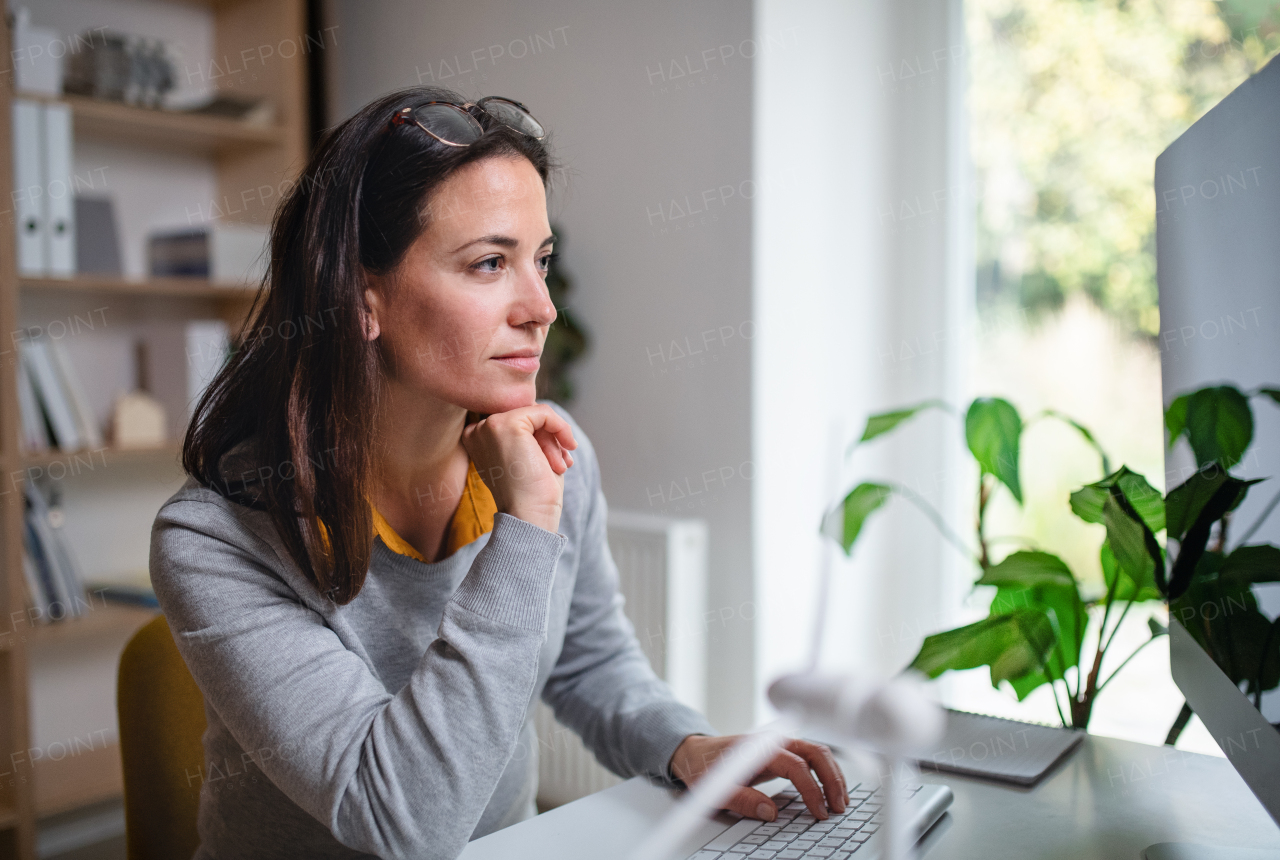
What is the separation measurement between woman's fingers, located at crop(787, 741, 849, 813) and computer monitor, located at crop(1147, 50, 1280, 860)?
9.1 inches

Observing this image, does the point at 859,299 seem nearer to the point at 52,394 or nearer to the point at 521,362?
the point at 521,362

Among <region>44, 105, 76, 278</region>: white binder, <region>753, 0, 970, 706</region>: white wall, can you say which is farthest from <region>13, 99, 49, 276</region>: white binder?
<region>753, 0, 970, 706</region>: white wall

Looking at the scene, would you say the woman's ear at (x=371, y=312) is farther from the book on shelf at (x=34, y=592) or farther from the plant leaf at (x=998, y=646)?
the book on shelf at (x=34, y=592)

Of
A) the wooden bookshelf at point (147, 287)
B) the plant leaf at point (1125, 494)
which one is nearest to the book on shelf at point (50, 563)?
the wooden bookshelf at point (147, 287)

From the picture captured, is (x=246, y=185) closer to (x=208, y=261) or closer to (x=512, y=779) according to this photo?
(x=208, y=261)

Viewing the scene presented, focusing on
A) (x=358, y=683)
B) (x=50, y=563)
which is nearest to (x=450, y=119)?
(x=358, y=683)

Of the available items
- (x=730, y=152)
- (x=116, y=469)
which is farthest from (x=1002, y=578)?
A: (x=116, y=469)

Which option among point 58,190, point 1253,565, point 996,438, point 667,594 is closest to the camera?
point 1253,565

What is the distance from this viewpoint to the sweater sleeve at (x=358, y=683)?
0.79 m

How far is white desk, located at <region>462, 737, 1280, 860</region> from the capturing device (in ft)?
2.49

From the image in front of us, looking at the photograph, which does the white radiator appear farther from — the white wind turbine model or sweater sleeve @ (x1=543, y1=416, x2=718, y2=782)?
the white wind turbine model

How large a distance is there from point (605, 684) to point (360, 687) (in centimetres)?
36

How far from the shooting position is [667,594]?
2.03m

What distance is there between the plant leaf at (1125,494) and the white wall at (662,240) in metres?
1.05
